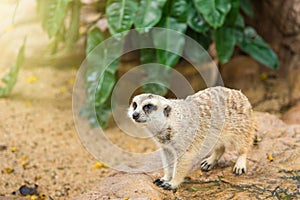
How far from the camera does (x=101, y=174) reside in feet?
14.7

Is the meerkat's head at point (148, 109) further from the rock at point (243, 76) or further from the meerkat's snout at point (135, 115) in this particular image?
the rock at point (243, 76)

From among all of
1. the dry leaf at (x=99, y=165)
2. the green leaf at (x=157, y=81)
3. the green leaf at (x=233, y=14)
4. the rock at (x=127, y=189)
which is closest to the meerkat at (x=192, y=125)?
the rock at (x=127, y=189)

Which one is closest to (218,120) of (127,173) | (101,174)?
(127,173)

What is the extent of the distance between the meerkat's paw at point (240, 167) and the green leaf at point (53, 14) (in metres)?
2.39

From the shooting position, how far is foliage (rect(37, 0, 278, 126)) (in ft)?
14.9

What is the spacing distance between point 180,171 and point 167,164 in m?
0.13

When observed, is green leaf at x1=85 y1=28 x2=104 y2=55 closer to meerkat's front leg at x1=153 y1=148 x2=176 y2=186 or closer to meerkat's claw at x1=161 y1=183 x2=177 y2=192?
meerkat's front leg at x1=153 y1=148 x2=176 y2=186

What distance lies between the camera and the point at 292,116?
498 cm

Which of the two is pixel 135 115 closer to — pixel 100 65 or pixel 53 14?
pixel 100 65

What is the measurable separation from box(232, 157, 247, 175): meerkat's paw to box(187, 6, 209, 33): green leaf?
76.6 inches

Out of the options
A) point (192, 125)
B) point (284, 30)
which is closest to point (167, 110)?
point (192, 125)

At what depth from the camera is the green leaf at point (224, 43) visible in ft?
16.6

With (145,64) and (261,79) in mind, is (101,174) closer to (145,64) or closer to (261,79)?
(145,64)

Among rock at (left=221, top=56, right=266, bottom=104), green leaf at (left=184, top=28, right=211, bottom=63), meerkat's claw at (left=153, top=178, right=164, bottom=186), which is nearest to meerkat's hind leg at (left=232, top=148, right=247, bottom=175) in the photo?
meerkat's claw at (left=153, top=178, right=164, bottom=186)
